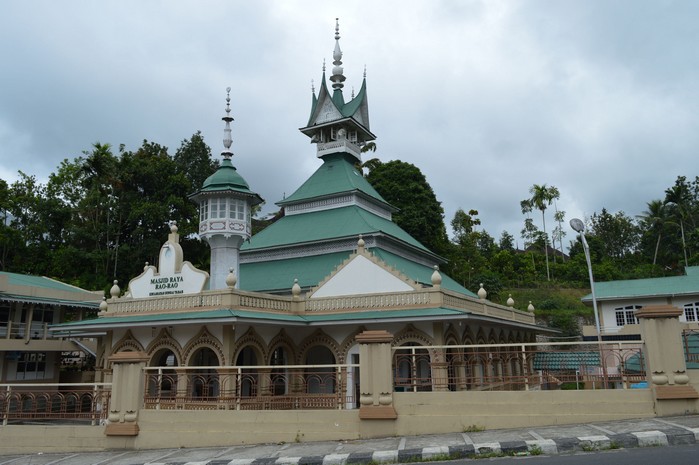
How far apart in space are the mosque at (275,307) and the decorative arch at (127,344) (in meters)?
0.04

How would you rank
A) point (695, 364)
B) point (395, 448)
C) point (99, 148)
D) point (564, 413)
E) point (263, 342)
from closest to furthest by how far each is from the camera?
point (395, 448)
point (564, 413)
point (695, 364)
point (263, 342)
point (99, 148)

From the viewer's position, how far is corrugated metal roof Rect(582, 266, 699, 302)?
3381 cm

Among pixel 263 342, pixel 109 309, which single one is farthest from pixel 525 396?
pixel 109 309

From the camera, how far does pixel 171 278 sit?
20.3 m

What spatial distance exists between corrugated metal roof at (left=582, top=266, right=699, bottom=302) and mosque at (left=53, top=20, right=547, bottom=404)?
11368 mm

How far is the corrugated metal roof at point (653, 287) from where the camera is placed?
111 ft

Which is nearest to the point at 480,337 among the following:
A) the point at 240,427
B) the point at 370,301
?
the point at 370,301

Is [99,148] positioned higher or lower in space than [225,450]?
higher

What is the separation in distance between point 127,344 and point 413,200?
1190 inches

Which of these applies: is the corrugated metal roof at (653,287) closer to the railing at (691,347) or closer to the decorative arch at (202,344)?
the railing at (691,347)

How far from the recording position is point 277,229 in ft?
97.0

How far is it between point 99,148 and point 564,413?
39.9 m

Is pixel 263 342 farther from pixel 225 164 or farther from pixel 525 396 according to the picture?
pixel 525 396

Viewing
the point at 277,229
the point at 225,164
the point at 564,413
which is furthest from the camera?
the point at 277,229
